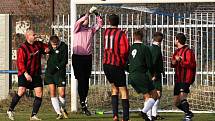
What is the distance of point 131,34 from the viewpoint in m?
18.8

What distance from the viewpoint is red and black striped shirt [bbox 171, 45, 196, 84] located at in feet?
50.1

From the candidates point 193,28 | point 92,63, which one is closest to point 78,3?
point 92,63

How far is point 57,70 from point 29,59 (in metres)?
0.96

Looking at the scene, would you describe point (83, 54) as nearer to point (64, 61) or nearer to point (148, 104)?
point (64, 61)

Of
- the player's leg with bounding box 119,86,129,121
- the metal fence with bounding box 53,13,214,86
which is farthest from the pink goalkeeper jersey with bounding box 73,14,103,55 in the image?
the player's leg with bounding box 119,86,129,121

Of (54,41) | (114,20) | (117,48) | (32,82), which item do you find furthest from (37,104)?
(114,20)

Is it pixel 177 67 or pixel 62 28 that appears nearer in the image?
pixel 177 67

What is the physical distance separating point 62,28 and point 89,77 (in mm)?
2446

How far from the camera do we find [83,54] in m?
17.4

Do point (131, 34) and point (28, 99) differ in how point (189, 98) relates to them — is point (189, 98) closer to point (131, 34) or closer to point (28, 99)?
point (131, 34)

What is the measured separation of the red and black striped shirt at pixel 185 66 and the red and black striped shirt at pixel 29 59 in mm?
2880

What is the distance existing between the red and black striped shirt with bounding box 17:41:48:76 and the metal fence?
3009 mm

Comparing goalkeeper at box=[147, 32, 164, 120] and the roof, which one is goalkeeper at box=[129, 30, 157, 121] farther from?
the roof

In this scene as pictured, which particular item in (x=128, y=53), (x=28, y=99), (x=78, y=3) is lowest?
(x=28, y=99)
